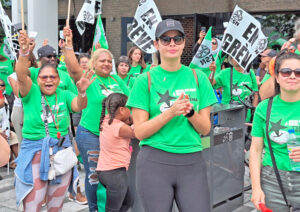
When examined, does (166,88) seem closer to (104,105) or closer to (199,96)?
(199,96)

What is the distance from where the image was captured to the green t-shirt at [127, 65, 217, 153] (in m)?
2.71

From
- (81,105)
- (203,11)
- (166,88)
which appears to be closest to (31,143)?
(81,105)

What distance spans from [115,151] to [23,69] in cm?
115

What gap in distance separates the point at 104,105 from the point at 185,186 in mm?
1675

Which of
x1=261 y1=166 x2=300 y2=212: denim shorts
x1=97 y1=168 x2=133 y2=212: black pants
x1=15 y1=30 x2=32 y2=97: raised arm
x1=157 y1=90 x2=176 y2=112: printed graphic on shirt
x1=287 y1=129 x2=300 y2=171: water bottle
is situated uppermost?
x1=15 y1=30 x2=32 y2=97: raised arm

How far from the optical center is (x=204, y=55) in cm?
686

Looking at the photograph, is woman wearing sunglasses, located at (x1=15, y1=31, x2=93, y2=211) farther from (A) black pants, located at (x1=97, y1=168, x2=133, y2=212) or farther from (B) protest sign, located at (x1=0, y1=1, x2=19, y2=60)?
(B) protest sign, located at (x1=0, y1=1, x2=19, y2=60)

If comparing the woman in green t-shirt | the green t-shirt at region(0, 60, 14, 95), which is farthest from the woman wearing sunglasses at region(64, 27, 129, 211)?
the green t-shirt at region(0, 60, 14, 95)

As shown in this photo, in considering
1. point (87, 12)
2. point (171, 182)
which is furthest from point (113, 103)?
point (87, 12)

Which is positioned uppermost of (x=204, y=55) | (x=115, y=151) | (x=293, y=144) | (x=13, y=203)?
(x=204, y=55)

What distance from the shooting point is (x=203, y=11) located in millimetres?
14367

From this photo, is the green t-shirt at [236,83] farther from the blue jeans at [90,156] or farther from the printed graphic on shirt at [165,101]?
the printed graphic on shirt at [165,101]

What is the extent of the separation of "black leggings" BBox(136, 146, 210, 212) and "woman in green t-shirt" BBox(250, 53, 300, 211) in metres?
0.40

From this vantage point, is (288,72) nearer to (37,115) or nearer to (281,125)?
(281,125)
